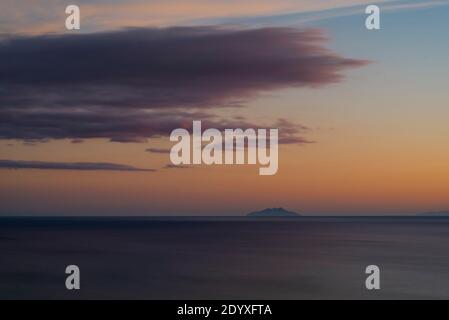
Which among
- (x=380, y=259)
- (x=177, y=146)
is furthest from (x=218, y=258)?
(x=177, y=146)

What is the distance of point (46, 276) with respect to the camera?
32438 millimetres

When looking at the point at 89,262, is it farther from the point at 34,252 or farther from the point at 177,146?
the point at 177,146

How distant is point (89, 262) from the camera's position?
41875 millimetres

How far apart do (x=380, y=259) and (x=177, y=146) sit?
36236 mm

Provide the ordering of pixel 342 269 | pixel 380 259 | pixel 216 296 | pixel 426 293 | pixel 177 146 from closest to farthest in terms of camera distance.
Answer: pixel 177 146
pixel 216 296
pixel 426 293
pixel 342 269
pixel 380 259

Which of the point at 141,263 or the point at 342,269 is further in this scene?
the point at 141,263

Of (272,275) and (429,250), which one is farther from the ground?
(429,250)

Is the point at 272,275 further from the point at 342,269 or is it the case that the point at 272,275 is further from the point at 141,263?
the point at 141,263

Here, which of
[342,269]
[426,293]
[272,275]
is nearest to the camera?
[426,293]

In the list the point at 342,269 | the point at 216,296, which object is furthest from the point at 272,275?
the point at 216,296
